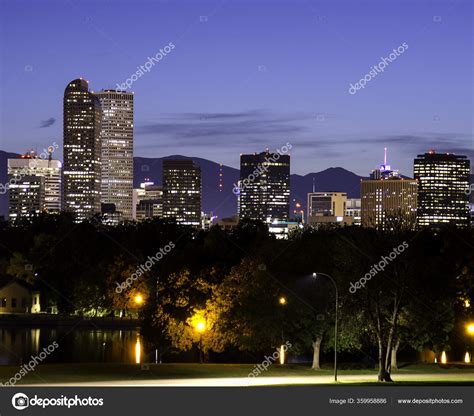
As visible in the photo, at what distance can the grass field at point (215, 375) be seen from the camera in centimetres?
5594

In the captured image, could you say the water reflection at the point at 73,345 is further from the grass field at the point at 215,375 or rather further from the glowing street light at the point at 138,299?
the grass field at the point at 215,375

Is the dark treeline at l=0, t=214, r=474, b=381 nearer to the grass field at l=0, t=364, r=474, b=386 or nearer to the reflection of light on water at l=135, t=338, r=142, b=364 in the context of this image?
the reflection of light on water at l=135, t=338, r=142, b=364

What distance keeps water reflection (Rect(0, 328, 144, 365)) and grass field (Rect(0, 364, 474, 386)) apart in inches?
626

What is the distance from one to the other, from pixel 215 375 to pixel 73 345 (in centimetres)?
3558

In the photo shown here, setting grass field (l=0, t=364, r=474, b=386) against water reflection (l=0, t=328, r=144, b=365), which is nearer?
grass field (l=0, t=364, r=474, b=386)

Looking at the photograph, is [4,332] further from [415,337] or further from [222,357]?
[415,337]

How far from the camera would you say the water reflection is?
8394 cm

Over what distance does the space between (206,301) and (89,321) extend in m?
38.1

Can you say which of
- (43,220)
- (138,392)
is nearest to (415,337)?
(138,392)

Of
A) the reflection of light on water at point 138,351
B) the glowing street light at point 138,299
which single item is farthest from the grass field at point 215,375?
the glowing street light at point 138,299

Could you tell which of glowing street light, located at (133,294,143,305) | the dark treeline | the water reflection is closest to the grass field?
the dark treeline

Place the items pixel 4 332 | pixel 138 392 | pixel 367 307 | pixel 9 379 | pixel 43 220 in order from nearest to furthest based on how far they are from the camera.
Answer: pixel 138 392, pixel 9 379, pixel 367 307, pixel 4 332, pixel 43 220

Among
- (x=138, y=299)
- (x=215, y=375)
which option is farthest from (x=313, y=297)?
(x=138, y=299)

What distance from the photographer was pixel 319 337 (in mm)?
71625
